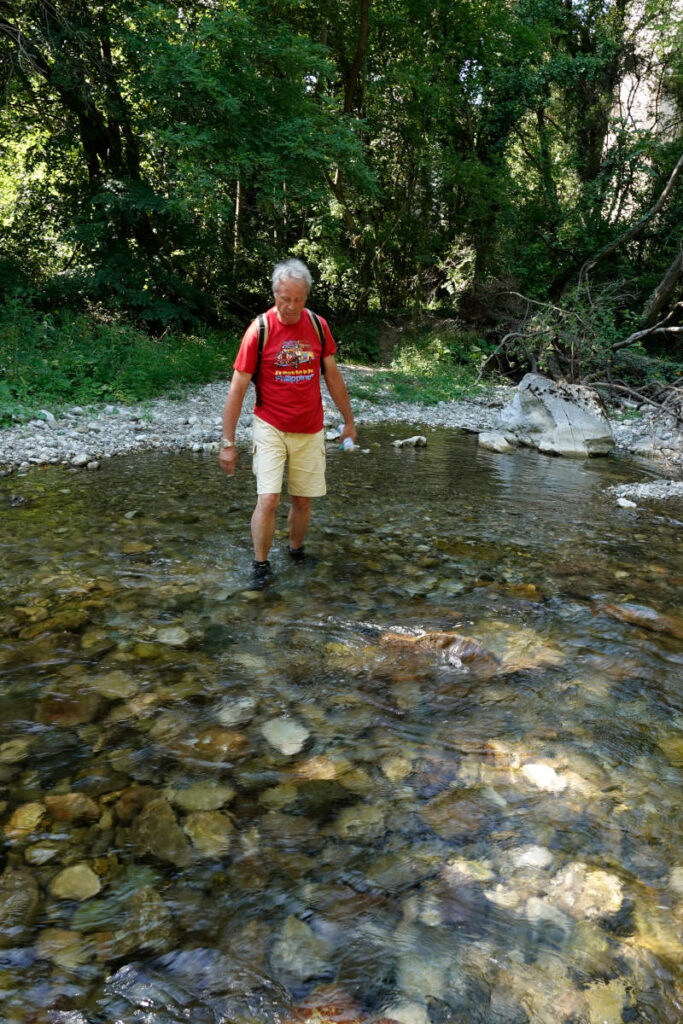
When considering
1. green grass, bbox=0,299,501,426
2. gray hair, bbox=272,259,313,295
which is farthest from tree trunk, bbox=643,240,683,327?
gray hair, bbox=272,259,313,295

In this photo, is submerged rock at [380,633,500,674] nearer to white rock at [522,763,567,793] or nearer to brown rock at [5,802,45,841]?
white rock at [522,763,567,793]

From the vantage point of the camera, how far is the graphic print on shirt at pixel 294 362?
14.4ft

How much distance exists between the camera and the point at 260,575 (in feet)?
16.1

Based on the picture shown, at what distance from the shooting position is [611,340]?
570 inches

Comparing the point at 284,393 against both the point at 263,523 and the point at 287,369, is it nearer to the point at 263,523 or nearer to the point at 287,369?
the point at 287,369

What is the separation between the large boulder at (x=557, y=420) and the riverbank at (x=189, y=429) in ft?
2.13

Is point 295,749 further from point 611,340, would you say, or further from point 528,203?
point 528,203

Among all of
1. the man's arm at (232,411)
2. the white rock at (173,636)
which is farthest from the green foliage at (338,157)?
the white rock at (173,636)

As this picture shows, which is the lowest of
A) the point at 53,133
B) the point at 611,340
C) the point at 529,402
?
the point at 529,402

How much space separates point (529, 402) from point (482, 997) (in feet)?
35.2

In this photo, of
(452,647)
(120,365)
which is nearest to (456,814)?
(452,647)

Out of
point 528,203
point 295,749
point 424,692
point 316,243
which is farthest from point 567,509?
point 528,203

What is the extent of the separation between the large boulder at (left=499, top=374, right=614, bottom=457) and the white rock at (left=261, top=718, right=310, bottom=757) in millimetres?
8611

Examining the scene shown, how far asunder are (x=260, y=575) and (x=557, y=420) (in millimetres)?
7794
